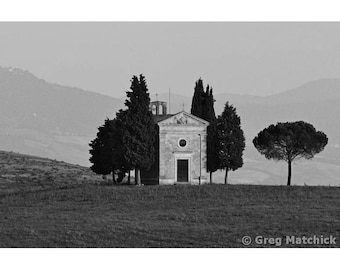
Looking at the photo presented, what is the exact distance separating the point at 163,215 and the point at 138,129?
17312 mm

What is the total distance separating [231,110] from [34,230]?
30.9 meters

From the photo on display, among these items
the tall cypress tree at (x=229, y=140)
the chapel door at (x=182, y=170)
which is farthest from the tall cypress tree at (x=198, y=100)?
the chapel door at (x=182, y=170)

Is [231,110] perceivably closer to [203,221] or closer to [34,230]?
[203,221]

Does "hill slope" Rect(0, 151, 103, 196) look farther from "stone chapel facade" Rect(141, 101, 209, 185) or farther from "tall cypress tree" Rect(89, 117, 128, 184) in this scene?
"stone chapel facade" Rect(141, 101, 209, 185)

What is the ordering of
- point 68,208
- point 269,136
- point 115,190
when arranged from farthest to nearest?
point 269,136, point 115,190, point 68,208

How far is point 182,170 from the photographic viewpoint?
68000 millimetres

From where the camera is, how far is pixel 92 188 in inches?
2415

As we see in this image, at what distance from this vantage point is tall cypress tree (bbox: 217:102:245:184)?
228 ft

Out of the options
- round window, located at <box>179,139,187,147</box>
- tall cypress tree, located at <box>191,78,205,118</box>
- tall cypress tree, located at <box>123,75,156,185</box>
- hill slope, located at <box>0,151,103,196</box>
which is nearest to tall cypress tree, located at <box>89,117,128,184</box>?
tall cypress tree, located at <box>123,75,156,185</box>

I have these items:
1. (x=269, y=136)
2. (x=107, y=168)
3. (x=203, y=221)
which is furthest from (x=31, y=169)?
(x=203, y=221)

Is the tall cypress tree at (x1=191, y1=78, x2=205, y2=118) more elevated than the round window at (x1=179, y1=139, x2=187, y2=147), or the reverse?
the tall cypress tree at (x1=191, y1=78, x2=205, y2=118)

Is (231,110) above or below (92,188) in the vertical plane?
above

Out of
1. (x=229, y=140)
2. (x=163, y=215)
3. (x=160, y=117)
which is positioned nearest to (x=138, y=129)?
(x=160, y=117)

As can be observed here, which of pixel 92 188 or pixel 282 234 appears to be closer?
pixel 282 234
